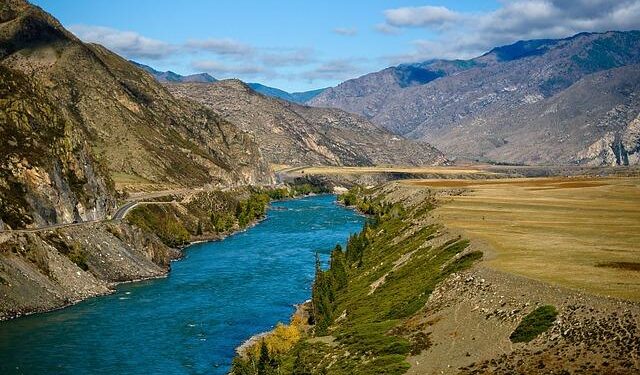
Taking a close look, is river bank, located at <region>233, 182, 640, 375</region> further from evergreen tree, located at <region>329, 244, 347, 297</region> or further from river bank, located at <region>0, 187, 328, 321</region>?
river bank, located at <region>0, 187, 328, 321</region>

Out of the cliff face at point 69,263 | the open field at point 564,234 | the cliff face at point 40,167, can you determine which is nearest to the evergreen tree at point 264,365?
the open field at point 564,234

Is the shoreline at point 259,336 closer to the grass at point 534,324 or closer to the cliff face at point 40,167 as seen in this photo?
the grass at point 534,324

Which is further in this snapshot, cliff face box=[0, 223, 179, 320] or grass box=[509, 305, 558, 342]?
cliff face box=[0, 223, 179, 320]

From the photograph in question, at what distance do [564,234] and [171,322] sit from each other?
165 feet

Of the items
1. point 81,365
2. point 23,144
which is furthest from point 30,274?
point 23,144

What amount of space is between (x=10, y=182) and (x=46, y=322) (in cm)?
3540

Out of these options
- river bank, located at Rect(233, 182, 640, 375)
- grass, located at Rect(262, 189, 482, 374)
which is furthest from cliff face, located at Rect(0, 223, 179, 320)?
grass, located at Rect(262, 189, 482, 374)

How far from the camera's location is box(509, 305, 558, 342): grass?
45625 millimetres

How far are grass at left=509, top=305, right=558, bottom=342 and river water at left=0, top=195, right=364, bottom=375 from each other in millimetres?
29148

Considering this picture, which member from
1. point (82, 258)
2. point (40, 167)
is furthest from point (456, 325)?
point (40, 167)

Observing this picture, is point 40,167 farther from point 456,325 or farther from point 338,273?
point 456,325

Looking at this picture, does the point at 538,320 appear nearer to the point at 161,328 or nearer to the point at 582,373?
the point at 582,373

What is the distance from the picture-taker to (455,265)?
235ft

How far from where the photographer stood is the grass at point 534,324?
45.6m
